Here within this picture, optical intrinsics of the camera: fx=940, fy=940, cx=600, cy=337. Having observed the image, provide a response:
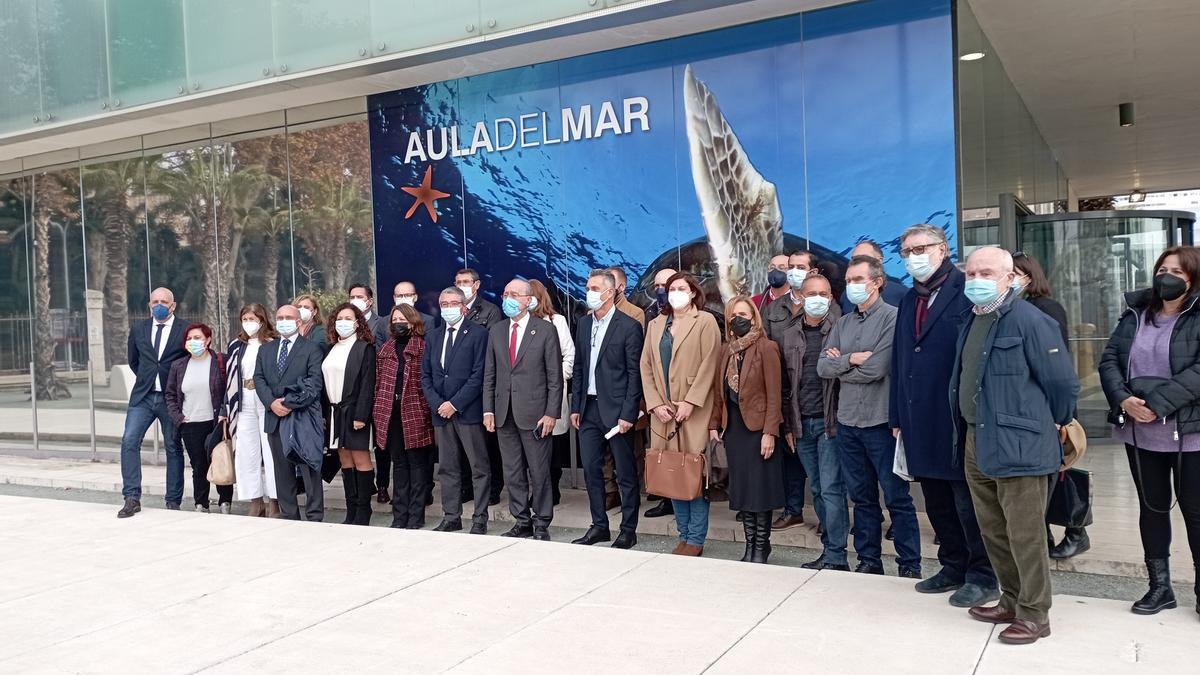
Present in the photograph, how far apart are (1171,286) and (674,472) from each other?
3.08 m

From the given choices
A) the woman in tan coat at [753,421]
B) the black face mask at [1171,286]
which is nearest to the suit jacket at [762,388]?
the woman in tan coat at [753,421]

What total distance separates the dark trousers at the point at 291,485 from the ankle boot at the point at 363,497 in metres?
0.31

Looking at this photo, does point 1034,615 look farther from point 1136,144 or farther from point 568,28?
point 1136,144

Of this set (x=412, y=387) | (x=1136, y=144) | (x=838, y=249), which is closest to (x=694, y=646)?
(x=412, y=387)

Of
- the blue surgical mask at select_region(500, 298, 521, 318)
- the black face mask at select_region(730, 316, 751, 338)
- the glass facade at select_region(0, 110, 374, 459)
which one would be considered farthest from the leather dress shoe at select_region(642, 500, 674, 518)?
the glass facade at select_region(0, 110, 374, 459)

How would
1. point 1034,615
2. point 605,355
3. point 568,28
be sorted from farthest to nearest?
point 568,28 → point 605,355 → point 1034,615

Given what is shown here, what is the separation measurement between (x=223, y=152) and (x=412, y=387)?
5.97 meters

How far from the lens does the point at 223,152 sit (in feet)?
39.0

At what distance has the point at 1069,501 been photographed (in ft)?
17.0

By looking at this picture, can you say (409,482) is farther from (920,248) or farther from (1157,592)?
(1157,592)

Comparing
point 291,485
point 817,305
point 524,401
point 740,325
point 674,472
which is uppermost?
point 817,305

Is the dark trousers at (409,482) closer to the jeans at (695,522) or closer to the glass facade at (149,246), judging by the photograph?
the jeans at (695,522)

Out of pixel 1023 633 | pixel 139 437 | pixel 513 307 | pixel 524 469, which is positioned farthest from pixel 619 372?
pixel 139 437

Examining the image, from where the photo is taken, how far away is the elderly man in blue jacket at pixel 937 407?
4.90 m
